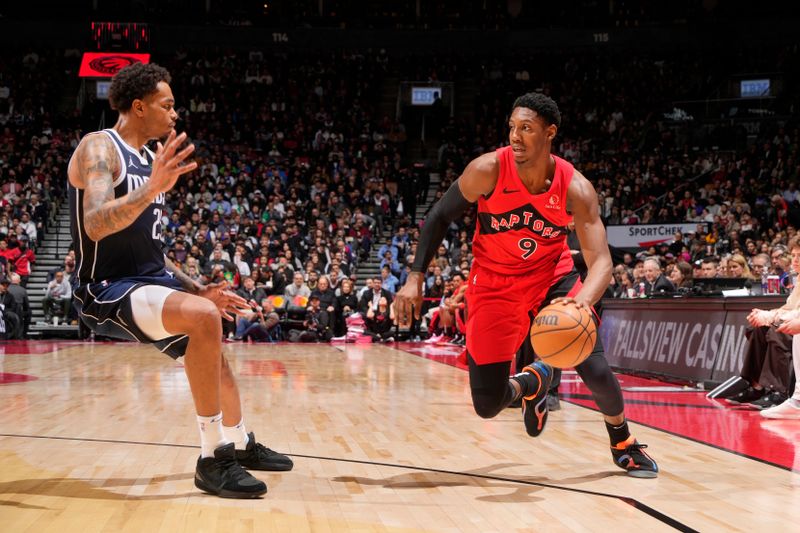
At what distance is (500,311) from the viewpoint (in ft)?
14.9

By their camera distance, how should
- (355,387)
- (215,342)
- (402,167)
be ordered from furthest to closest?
(402,167), (355,387), (215,342)

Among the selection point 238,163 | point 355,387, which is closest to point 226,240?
point 238,163

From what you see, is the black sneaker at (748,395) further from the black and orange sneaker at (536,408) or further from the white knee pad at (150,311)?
the white knee pad at (150,311)

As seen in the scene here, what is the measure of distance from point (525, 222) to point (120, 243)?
1941 millimetres

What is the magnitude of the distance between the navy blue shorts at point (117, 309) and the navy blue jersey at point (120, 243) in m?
0.05

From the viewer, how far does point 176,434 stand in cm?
560

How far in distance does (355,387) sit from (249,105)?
1961cm

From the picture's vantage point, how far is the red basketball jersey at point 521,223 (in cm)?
439

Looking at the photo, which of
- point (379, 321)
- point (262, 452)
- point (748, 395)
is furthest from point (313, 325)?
point (262, 452)

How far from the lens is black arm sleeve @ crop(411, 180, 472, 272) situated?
446 centimetres

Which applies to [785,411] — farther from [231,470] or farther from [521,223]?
[231,470]

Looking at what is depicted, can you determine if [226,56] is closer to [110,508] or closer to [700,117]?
[700,117]

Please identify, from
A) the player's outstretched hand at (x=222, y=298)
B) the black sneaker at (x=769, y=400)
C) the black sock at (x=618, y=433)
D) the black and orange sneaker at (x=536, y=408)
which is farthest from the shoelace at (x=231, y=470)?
the black sneaker at (x=769, y=400)

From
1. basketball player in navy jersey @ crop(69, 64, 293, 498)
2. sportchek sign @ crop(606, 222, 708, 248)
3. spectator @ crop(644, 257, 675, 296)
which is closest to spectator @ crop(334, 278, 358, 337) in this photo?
sportchek sign @ crop(606, 222, 708, 248)
